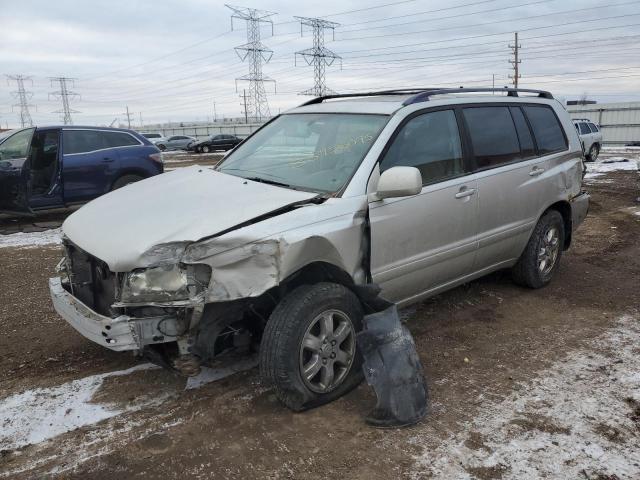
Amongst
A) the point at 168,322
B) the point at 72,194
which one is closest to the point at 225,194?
the point at 168,322

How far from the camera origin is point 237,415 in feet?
10.3

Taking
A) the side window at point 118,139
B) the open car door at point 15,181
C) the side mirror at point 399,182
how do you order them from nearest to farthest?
1. the side mirror at point 399,182
2. the open car door at point 15,181
3. the side window at point 118,139

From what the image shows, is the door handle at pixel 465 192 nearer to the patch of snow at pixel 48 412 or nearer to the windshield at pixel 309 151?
the windshield at pixel 309 151

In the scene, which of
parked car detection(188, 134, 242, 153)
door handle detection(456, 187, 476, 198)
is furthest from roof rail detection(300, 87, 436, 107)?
parked car detection(188, 134, 242, 153)

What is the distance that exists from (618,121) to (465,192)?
37850mm

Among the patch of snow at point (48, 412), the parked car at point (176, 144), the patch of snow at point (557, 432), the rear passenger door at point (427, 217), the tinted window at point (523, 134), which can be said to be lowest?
the patch of snow at point (557, 432)

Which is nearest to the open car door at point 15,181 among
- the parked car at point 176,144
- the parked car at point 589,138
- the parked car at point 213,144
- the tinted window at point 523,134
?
the tinted window at point 523,134

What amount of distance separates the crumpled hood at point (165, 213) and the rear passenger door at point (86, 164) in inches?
221

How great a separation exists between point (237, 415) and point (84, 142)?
7408 millimetres

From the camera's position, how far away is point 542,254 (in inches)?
204

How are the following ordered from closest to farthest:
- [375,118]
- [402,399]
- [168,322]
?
[168,322]
[402,399]
[375,118]

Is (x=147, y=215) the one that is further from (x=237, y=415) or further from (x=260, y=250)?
(x=237, y=415)

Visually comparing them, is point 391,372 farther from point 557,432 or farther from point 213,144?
point 213,144

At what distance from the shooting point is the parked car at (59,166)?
335 inches
